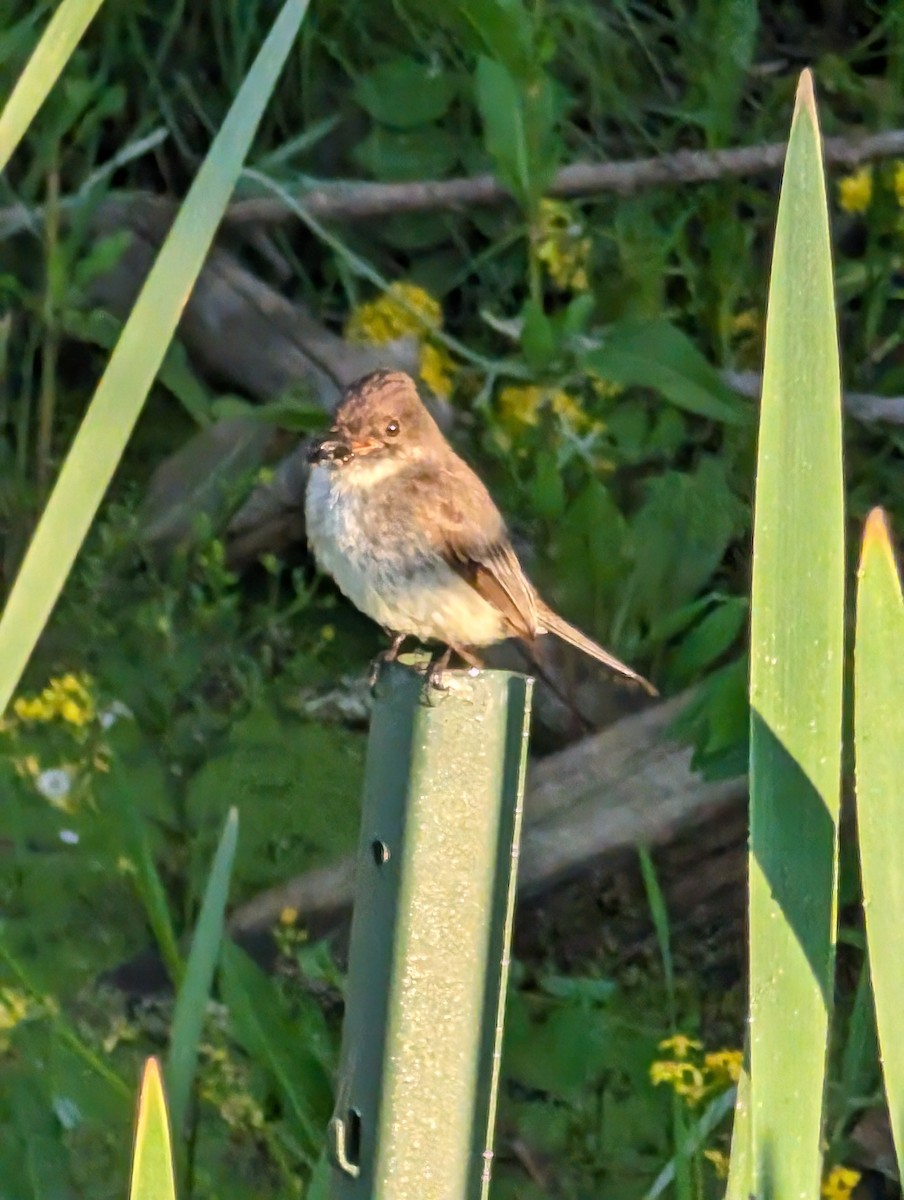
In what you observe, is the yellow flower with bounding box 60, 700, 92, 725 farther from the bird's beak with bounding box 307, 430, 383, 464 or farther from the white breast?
the bird's beak with bounding box 307, 430, 383, 464

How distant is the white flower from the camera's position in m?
3.79

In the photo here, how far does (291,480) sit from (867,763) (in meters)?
3.07

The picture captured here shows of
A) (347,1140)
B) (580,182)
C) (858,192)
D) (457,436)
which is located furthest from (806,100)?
(580,182)

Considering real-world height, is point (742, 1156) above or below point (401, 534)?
below

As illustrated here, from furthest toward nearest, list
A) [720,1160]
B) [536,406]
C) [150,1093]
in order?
[536,406] < [720,1160] < [150,1093]

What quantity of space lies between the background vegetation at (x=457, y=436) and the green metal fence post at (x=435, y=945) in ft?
4.31

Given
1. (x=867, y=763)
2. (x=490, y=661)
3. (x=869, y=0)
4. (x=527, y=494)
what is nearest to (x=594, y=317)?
(x=527, y=494)

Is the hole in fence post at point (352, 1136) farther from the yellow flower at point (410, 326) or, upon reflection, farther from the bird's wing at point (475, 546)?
the yellow flower at point (410, 326)

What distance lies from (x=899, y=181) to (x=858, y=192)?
11 cm

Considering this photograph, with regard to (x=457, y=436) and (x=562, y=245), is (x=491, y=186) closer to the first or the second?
(x=562, y=245)

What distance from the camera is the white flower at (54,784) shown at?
3.79 meters

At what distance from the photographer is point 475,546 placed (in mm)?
3273

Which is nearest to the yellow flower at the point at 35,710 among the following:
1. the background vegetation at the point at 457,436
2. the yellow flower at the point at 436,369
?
the background vegetation at the point at 457,436

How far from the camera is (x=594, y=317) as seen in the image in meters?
4.40
